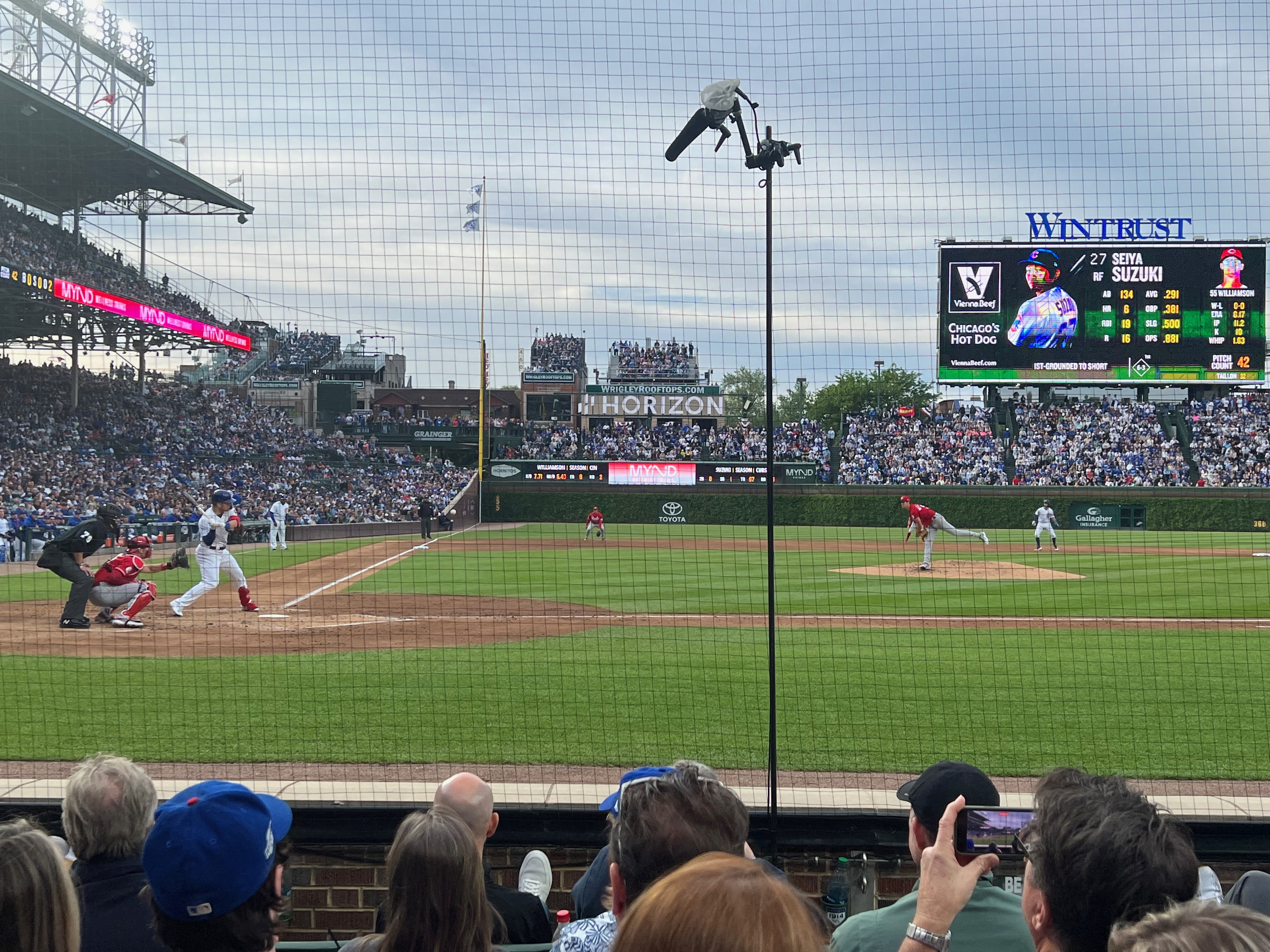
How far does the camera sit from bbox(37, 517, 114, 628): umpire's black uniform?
14.0 metres

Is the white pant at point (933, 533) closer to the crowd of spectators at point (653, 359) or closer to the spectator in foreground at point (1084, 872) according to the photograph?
the crowd of spectators at point (653, 359)

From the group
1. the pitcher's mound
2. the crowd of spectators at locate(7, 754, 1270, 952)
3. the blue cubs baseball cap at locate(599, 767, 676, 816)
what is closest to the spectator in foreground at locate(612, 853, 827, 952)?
the crowd of spectators at locate(7, 754, 1270, 952)

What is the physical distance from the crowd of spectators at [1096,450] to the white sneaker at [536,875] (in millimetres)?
42056

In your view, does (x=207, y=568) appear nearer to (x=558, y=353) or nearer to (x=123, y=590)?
(x=123, y=590)

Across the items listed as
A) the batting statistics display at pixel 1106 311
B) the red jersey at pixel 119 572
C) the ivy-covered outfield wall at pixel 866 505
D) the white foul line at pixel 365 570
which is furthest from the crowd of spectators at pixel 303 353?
the batting statistics display at pixel 1106 311

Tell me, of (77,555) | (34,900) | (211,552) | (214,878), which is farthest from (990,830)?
(211,552)

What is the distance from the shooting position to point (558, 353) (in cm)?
887

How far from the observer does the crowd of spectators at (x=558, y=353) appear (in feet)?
24.8

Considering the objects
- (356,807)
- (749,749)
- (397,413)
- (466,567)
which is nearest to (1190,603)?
(749,749)

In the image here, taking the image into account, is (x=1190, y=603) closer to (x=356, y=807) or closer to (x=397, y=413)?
(x=356, y=807)

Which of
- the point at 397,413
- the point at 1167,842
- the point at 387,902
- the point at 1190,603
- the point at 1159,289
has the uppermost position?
the point at 1159,289

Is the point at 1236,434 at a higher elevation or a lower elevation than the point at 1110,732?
higher

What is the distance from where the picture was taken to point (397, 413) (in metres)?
46.1

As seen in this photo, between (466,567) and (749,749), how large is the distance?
1761 cm
